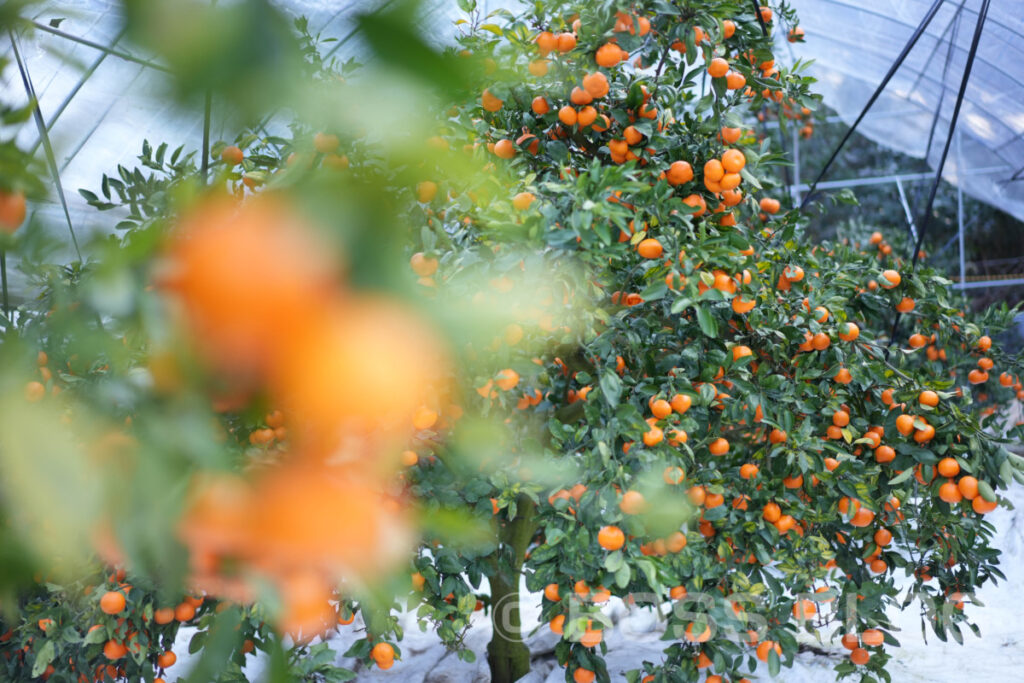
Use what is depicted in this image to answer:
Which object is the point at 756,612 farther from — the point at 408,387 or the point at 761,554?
the point at 408,387

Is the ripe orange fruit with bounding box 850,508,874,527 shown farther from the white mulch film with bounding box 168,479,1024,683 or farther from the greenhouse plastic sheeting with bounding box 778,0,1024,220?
the greenhouse plastic sheeting with bounding box 778,0,1024,220

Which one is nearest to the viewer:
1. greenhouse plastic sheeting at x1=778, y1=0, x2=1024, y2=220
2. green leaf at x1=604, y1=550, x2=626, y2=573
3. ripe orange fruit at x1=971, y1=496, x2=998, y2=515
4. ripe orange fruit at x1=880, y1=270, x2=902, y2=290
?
green leaf at x1=604, y1=550, x2=626, y2=573

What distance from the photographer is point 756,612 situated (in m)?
1.51

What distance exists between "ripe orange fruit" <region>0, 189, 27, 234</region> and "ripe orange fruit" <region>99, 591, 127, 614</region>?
4.18 feet

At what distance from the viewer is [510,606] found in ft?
6.59

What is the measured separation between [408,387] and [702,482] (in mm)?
1266

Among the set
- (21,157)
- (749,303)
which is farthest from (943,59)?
(21,157)

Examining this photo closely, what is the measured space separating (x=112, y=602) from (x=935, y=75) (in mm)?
4212

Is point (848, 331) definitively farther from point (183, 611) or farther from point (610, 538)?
point (183, 611)

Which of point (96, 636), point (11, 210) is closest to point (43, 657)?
point (96, 636)

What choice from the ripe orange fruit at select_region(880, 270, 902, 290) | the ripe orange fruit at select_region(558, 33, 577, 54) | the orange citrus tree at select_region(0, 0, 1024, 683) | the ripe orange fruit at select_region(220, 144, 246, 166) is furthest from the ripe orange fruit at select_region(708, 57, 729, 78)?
the ripe orange fruit at select_region(220, 144, 246, 166)

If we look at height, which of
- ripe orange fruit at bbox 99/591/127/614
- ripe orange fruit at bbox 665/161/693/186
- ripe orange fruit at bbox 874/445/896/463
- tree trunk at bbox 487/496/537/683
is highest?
ripe orange fruit at bbox 665/161/693/186

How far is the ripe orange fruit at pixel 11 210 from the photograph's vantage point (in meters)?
0.31

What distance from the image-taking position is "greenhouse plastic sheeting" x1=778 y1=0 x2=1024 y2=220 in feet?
10.5
